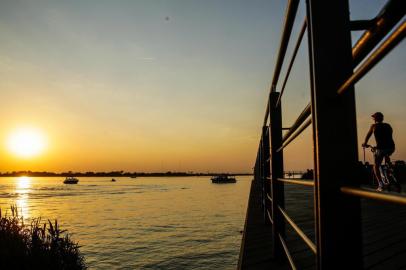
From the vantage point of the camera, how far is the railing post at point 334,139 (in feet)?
3.50

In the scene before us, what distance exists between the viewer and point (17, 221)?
8438 millimetres

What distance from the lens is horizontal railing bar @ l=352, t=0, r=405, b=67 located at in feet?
2.33

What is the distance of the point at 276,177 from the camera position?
3072 mm

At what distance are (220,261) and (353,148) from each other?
527 inches

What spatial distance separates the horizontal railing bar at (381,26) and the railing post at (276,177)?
1970mm

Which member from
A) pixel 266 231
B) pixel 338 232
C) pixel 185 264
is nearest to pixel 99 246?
pixel 185 264

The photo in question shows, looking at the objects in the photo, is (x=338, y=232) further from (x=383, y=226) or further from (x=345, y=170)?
(x=383, y=226)

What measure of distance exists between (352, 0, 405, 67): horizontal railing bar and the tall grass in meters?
6.98

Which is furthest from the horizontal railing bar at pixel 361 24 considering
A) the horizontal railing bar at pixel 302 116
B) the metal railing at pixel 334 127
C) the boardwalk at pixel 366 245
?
the boardwalk at pixel 366 245

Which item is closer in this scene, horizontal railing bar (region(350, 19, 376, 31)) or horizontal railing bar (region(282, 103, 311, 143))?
horizontal railing bar (region(350, 19, 376, 31))

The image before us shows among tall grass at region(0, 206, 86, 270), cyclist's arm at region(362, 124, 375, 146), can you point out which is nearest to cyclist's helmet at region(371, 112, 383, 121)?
cyclist's arm at region(362, 124, 375, 146)

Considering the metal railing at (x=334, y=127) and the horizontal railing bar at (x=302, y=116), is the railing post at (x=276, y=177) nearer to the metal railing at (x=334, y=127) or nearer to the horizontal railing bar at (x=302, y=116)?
the horizontal railing bar at (x=302, y=116)

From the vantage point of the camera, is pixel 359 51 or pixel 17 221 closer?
pixel 359 51

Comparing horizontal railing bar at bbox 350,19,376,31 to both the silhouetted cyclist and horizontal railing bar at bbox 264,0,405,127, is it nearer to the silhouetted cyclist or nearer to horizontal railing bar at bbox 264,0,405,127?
horizontal railing bar at bbox 264,0,405,127
